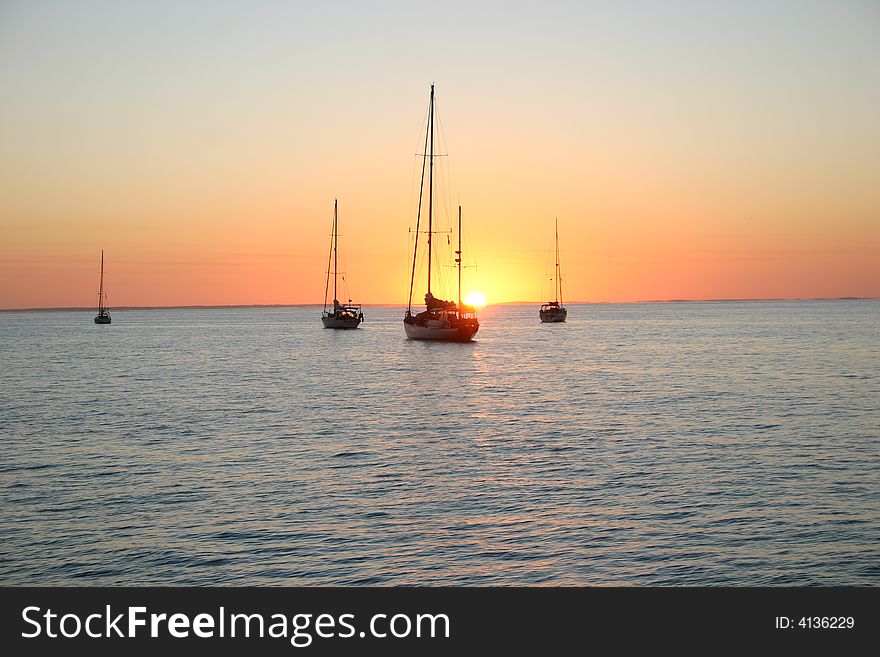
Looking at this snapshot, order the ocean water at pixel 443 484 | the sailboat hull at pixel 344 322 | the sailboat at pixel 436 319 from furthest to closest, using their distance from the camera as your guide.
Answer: the sailboat hull at pixel 344 322, the sailboat at pixel 436 319, the ocean water at pixel 443 484

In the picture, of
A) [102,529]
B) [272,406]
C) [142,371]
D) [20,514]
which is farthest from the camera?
[142,371]

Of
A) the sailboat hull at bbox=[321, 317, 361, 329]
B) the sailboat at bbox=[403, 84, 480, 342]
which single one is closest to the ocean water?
the sailboat at bbox=[403, 84, 480, 342]

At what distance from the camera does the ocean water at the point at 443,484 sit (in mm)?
18875

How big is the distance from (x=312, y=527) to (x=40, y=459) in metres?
14.9

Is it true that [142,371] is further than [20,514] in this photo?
Yes

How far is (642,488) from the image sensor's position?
2619cm

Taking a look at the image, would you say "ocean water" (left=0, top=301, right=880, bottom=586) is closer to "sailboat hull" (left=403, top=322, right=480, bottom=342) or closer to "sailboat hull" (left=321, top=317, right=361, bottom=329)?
"sailboat hull" (left=403, top=322, right=480, bottom=342)

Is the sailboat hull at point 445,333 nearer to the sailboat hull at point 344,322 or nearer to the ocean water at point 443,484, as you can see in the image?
the ocean water at point 443,484

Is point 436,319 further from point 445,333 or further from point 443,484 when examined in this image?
point 443,484

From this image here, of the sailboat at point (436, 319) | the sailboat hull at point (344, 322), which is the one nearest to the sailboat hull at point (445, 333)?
the sailboat at point (436, 319)
